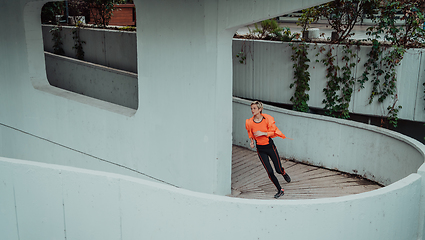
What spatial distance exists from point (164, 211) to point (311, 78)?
314 inches

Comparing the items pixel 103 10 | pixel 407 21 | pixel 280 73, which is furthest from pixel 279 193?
pixel 103 10

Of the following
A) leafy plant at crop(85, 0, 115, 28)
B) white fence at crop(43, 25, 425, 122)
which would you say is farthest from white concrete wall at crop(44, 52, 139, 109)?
leafy plant at crop(85, 0, 115, 28)

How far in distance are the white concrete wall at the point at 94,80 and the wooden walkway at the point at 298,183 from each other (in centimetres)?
537

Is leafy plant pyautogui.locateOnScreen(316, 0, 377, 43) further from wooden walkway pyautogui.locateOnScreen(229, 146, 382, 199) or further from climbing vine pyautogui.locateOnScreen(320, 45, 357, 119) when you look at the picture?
wooden walkway pyautogui.locateOnScreen(229, 146, 382, 199)

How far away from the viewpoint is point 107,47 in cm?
1672

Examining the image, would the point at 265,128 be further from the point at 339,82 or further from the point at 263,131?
the point at 339,82

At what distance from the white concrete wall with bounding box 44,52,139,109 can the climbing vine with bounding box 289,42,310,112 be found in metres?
4.98

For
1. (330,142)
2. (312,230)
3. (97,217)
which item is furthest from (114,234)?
(330,142)

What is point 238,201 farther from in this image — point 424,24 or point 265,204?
point 424,24

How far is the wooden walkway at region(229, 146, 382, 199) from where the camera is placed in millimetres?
8578

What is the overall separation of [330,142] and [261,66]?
3.80 metres

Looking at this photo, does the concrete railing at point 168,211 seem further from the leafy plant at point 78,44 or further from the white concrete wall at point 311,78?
the leafy plant at point 78,44

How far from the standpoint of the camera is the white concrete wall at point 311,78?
10.4m

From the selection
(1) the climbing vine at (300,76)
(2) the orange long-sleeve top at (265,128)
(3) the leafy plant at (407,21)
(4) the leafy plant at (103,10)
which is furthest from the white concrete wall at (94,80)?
(3) the leafy plant at (407,21)
